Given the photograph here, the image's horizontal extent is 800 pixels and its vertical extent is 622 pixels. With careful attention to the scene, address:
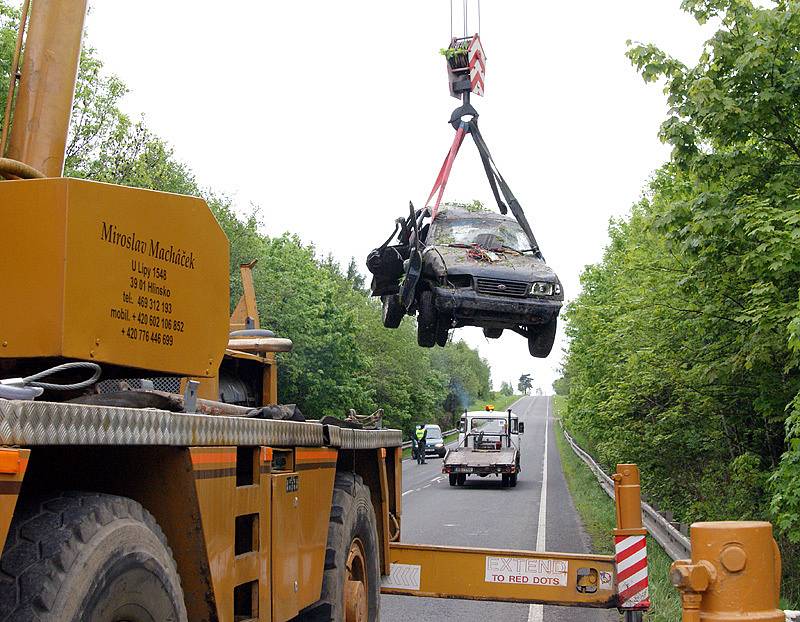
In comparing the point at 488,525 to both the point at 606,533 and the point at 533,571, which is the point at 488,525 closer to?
the point at 606,533

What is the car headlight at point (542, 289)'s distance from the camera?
9.84 m

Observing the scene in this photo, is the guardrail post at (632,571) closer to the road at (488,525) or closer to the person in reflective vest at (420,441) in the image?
the road at (488,525)

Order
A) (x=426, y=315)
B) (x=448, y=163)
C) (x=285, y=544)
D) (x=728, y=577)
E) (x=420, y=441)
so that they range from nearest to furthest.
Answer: (x=728, y=577) → (x=285, y=544) → (x=448, y=163) → (x=426, y=315) → (x=420, y=441)

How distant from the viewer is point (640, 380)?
18.9 meters

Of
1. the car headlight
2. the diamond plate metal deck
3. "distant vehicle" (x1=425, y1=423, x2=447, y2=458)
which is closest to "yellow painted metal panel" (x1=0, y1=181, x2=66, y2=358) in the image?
the diamond plate metal deck

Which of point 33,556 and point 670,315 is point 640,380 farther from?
point 33,556

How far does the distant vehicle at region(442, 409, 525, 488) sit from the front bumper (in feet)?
71.5

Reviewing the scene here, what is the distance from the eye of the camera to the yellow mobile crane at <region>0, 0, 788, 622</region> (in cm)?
293

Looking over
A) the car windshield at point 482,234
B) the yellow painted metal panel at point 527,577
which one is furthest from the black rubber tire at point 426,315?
the yellow painted metal panel at point 527,577

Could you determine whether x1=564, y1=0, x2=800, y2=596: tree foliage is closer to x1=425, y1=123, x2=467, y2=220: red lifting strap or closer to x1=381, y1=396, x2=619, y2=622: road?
x1=381, y1=396, x2=619, y2=622: road

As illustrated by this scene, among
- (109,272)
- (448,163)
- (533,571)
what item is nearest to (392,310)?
(448,163)

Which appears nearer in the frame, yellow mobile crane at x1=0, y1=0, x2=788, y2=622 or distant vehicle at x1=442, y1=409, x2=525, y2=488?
yellow mobile crane at x1=0, y1=0, x2=788, y2=622

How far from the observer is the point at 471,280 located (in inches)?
380

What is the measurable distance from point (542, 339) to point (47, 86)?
21.5 feet
